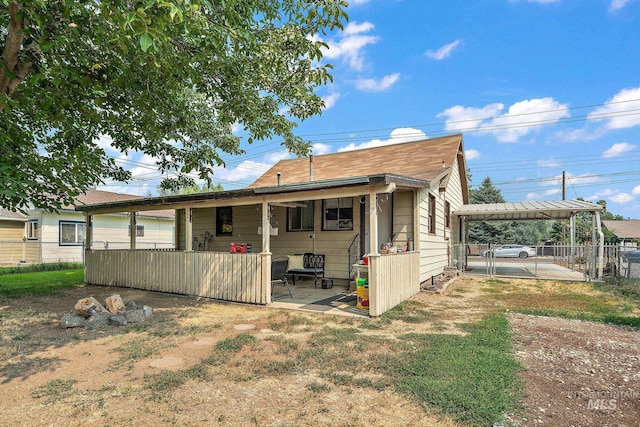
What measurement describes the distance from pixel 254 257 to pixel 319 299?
68.7 inches

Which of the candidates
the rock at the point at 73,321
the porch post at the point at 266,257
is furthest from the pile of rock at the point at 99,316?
the porch post at the point at 266,257

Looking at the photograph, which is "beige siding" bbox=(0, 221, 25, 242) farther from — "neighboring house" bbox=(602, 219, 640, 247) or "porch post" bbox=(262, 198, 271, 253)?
"neighboring house" bbox=(602, 219, 640, 247)

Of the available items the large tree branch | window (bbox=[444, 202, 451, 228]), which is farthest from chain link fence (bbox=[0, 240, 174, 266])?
the large tree branch

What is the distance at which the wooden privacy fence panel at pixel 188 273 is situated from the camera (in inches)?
299

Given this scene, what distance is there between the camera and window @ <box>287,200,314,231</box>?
10375 millimetres

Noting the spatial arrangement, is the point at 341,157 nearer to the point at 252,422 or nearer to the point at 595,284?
the point at 595,284

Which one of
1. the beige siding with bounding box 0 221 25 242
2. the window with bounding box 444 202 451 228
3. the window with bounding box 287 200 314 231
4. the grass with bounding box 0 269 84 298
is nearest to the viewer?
the grass with bounding box 0 269 84 298

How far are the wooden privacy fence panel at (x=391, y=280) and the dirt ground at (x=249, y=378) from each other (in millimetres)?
712

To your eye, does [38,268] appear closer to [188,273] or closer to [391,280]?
[188,273]

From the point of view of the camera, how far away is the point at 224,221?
1208cm

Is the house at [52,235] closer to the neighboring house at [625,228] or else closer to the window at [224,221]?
the window at [224,221]

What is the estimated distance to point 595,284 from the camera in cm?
1073

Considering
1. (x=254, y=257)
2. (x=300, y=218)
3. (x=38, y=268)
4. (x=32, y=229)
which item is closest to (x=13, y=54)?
→ (x=254, y=257)

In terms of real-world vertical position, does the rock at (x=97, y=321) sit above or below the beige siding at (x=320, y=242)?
below
